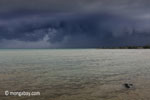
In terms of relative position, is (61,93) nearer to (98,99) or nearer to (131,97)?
(98,99)

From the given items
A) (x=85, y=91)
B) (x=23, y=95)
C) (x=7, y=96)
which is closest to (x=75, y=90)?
(x=85, y=91)

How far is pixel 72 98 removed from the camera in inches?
605

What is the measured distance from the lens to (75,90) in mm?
18156

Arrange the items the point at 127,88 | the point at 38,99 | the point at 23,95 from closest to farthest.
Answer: the point at 38,99
the point at 23,95
the point at 127,88

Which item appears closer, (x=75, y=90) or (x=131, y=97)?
(x=131, y=97)

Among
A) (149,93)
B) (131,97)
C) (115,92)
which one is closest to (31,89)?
(115,92)

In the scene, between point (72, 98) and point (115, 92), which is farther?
point (115, 92)

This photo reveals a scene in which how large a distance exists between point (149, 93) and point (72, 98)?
351 inches

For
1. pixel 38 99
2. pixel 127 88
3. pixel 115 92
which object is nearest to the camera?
pixel 38 99

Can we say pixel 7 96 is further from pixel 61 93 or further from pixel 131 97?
pixel 131 97

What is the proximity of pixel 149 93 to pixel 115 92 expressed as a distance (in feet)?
12.4

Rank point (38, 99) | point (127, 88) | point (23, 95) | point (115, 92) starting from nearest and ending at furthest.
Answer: point (38, 99) < point (23, 95) < point (115, 92) < point (127, 88)

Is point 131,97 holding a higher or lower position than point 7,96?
lower

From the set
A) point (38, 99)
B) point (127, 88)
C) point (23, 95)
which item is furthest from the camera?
point (127, 88)
